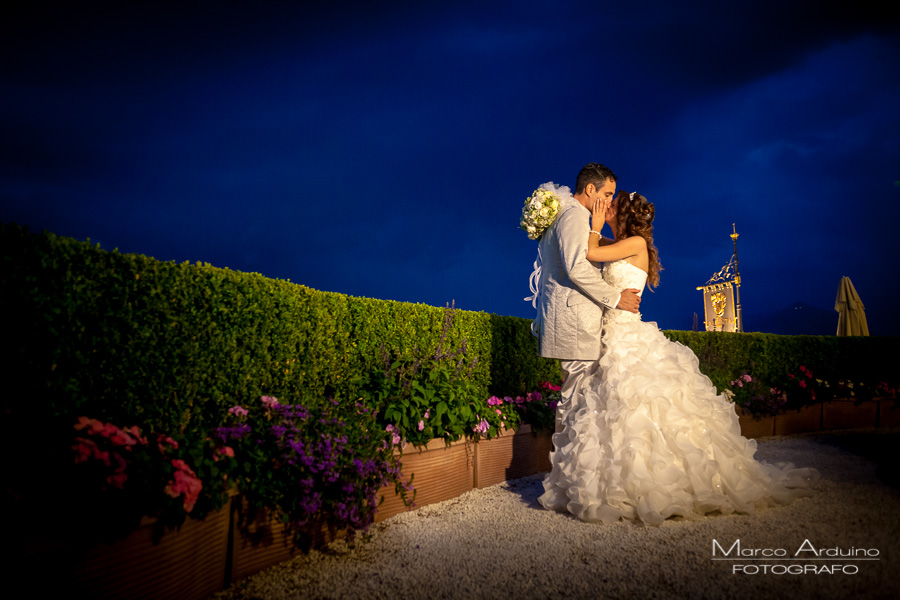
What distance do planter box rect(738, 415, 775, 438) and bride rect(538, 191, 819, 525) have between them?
4235mm

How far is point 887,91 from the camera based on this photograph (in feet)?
140

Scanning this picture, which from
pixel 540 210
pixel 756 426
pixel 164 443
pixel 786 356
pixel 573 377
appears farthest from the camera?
pixel 786 356

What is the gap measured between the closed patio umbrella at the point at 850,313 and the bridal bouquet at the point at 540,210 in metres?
12.9

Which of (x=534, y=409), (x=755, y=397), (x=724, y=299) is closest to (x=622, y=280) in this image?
(x=534, y=409)

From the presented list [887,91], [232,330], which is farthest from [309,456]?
[887,91]

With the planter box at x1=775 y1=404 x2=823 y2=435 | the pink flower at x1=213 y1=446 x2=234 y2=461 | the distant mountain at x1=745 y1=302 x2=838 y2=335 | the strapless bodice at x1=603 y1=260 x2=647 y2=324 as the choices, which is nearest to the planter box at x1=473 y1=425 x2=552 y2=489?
the strapless bodice at x1=603 y1=260 x2=647 y2=324

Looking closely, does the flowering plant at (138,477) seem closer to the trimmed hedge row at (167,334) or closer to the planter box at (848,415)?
the trimmed hedge row at (167,334)

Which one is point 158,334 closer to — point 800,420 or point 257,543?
point 257,543

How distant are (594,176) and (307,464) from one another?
128 inches

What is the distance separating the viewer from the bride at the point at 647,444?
3305 millimetres

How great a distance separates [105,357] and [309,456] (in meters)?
1.18

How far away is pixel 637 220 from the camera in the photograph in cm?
420

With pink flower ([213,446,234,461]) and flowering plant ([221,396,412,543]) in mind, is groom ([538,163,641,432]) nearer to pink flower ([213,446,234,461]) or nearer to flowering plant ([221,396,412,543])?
flowering plant ([221,396,412,543])

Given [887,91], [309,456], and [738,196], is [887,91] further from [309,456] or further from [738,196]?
[309,456]
